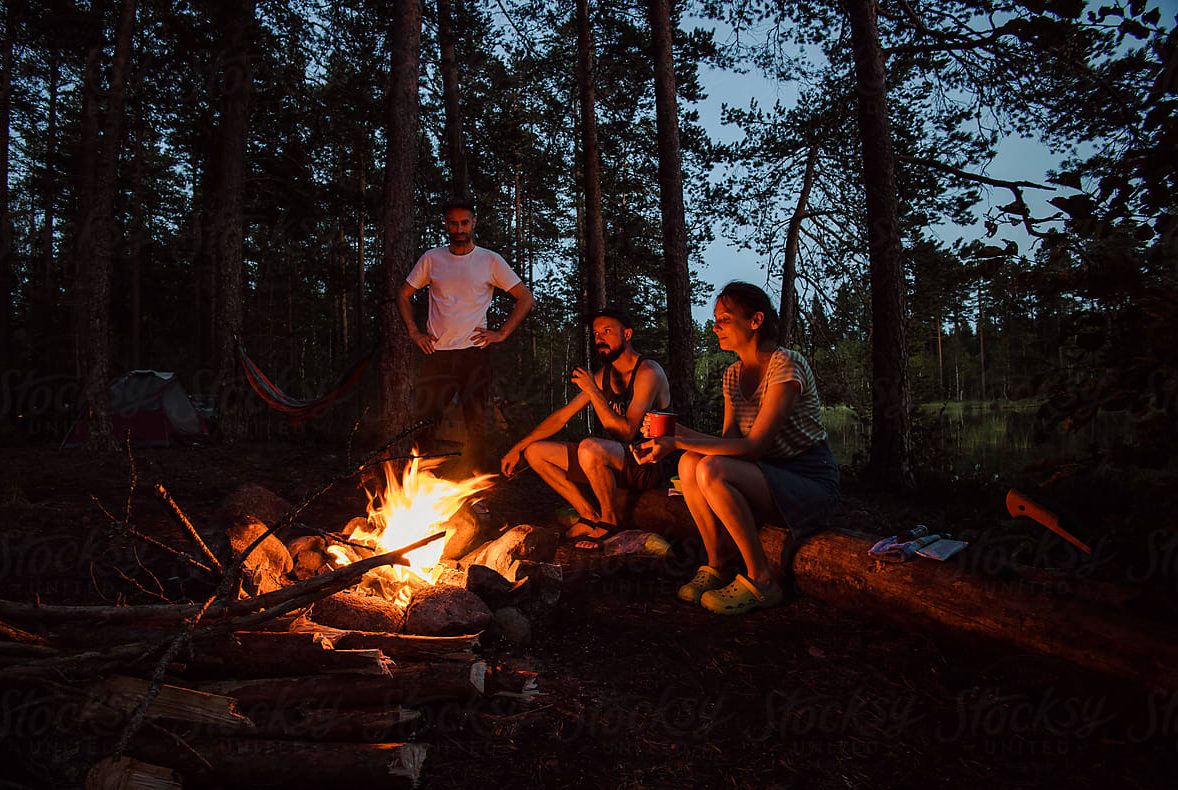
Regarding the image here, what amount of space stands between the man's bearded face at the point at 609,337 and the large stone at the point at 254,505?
86.2 inches

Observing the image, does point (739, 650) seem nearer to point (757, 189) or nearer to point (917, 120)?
point (917, 120)

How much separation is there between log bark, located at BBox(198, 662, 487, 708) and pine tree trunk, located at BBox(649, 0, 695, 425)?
5801mm

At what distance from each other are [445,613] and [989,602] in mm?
2183

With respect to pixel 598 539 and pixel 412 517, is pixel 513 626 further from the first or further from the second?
pixel 598 539

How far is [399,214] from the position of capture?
5.43m

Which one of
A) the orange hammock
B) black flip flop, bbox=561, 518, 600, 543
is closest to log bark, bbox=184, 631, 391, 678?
black flip flop, bbox=561, 518, 600, 543

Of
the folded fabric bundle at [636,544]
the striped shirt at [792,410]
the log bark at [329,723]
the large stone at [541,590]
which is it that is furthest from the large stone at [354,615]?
the striped shirt at [792,410]

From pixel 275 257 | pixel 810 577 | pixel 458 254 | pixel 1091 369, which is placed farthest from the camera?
pixel 275 257

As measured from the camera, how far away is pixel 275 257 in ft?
71.3

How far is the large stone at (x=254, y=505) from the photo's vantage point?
374 cm

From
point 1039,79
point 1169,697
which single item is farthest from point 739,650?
point 1039,79

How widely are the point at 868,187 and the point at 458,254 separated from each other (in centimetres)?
436

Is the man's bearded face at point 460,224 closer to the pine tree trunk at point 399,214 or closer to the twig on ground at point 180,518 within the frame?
the pine tree trunk at point 399,214

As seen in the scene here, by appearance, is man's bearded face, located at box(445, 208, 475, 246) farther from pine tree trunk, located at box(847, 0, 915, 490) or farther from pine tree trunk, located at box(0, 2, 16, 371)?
pine tree trunk, located at box(0, 2, 16, 371)
